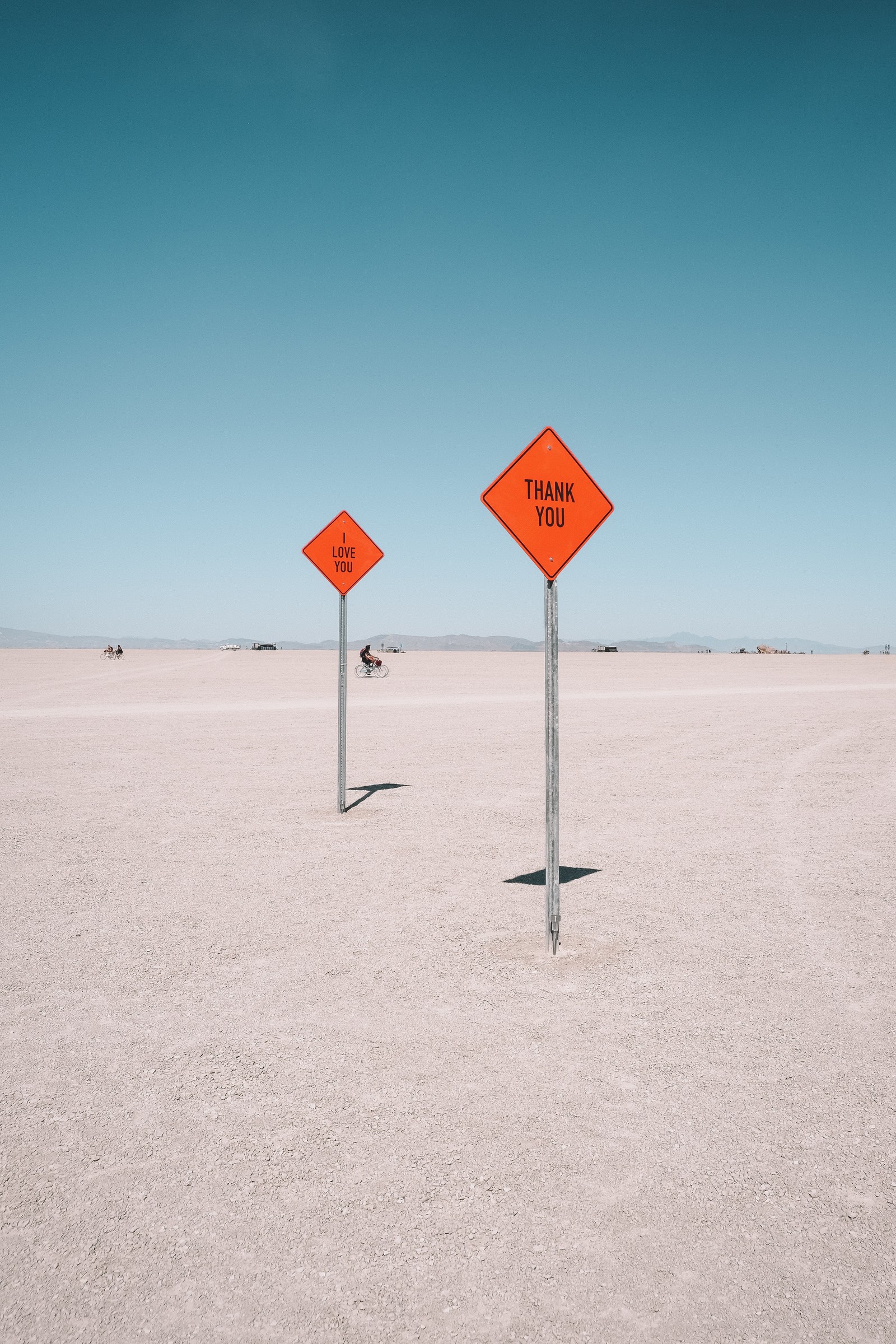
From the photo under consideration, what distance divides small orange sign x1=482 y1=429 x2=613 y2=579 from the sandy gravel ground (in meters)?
2.46

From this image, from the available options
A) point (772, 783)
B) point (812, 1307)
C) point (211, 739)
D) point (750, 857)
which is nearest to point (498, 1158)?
point (812, 1307)

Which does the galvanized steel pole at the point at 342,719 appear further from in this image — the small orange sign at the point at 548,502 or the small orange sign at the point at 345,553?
the small orange sign at the point at 548,502

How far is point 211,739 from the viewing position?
1471 cm

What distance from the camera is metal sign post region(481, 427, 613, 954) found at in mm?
4633

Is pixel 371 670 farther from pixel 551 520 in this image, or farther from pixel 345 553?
pixel 551 520

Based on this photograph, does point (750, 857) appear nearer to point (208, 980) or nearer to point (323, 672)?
point (208, 980)

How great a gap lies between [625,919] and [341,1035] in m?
2.37

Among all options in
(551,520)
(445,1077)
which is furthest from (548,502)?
(445,1077)

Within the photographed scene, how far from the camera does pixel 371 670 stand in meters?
39.1

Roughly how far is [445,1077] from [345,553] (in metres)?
6.00

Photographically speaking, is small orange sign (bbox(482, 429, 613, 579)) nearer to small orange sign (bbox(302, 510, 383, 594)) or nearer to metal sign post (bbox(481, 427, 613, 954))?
metal sign post (bbox(481, 427, 613, 954))

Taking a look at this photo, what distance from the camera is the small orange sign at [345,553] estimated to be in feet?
27.5

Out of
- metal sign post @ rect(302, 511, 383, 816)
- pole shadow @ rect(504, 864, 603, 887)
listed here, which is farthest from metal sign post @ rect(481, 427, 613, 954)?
metal sign post @ rect(302, 511, 383, 816)

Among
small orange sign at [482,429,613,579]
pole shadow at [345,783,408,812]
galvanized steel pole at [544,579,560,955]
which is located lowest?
pole shadow at [345,783,408,812]
